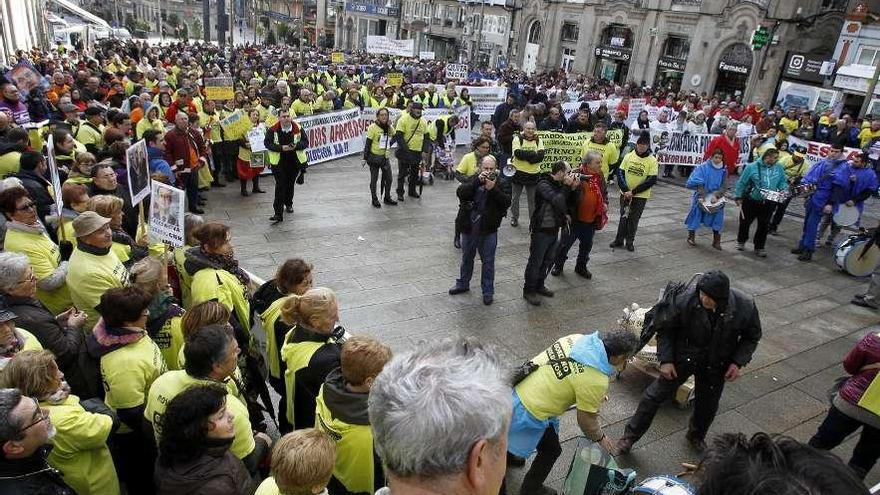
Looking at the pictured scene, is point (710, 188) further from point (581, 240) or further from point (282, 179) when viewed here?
point (282, 179)

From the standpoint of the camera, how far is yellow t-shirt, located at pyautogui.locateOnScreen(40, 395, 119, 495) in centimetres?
264

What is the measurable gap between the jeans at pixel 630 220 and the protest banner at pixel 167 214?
686cm

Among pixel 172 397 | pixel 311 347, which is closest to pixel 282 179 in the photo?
pixel 311 347

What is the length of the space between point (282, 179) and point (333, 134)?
15.5 ft

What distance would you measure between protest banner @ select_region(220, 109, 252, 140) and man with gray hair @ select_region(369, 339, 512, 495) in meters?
10.6

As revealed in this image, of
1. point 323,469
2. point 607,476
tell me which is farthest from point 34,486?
point 607,476

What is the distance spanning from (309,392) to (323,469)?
1.08 m

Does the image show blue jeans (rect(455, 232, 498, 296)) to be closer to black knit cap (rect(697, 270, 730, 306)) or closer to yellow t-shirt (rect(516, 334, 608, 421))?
black knit cap (rect(697, 270, 730, 306))

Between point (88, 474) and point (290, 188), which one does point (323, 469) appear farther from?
point (290, 188)

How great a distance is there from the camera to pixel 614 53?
Result: 36.0m

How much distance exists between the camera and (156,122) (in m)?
9.30

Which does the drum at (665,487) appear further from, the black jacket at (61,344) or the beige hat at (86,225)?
the beige hat at (86,225)

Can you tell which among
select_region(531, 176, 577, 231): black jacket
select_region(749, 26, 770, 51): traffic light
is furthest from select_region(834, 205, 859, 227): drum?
select_region(749, 26, 770, 51): traffic light

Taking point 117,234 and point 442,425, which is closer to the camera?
point 442,425
